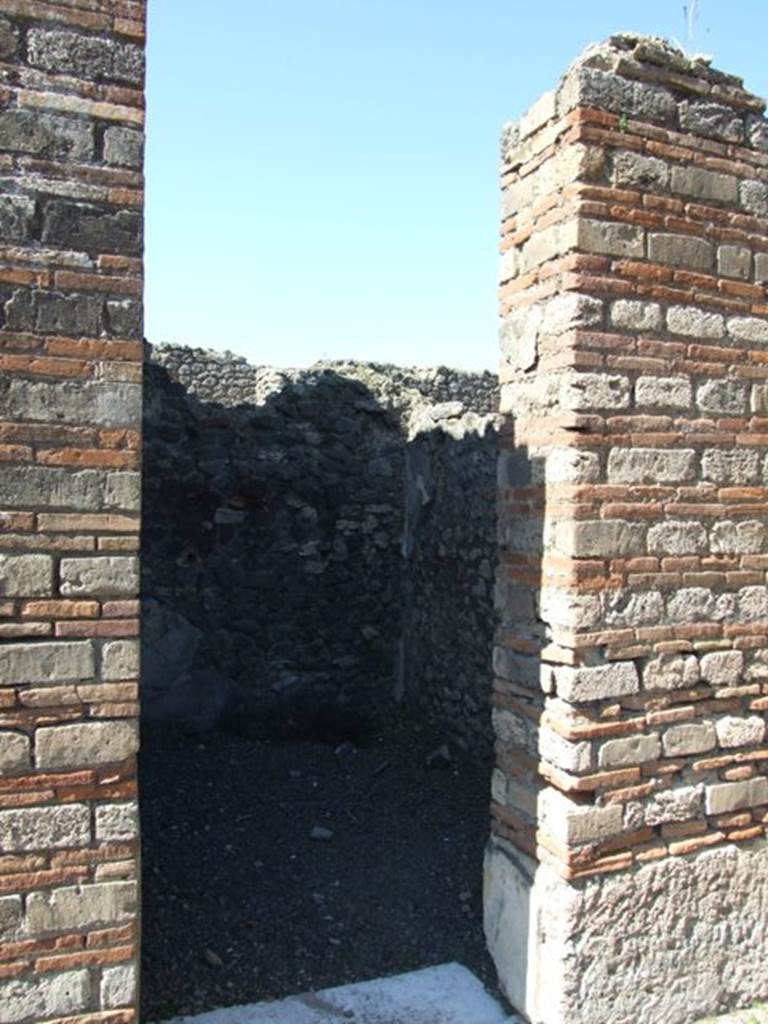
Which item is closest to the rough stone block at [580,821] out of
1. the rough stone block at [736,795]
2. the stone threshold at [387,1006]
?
the rough stone block at [736,795]

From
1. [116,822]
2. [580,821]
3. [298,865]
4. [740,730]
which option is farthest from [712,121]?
[298,865]

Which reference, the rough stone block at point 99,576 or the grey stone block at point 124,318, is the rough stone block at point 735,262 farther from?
the rough stone block at point 99,576

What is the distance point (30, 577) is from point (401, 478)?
17.0ft

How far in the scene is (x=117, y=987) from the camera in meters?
2.93

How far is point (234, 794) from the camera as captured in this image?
19.4 ft

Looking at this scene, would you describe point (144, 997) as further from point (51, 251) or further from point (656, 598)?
point (51, 251)

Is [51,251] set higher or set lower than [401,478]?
higher

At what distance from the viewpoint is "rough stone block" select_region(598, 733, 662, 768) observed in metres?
3.42

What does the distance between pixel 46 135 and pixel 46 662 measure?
5.15 ft

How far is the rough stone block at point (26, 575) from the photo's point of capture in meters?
2.78

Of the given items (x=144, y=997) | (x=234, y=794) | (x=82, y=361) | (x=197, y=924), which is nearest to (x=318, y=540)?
(x=234, y=794)

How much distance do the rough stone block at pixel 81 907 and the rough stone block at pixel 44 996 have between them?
0.15 m

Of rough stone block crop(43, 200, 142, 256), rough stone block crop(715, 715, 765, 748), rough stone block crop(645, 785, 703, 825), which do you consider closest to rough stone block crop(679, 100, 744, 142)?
rough stone block crop(43, 200, 142, 256)

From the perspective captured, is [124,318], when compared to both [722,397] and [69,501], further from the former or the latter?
[722,397]
